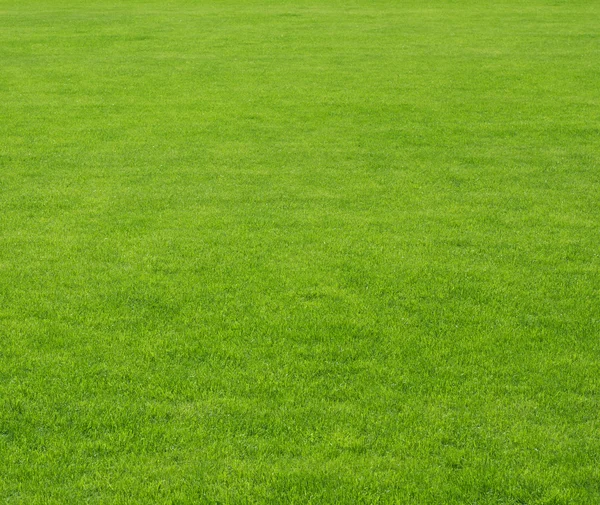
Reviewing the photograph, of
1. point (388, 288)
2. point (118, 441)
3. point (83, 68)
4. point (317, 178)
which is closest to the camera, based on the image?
point (118, 441)

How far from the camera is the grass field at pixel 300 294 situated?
14.7ft

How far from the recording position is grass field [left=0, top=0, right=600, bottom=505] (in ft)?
14.7

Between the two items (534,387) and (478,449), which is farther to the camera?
(534,387)

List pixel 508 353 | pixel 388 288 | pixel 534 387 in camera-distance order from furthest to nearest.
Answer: pixel 388 288 → pixel 508 353 → pixel 534 387

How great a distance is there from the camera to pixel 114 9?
23.9 m

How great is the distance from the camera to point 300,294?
21.1ft

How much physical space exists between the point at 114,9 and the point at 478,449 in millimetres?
21836

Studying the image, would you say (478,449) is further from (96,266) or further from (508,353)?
(96,266)

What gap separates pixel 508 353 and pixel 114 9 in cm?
2093

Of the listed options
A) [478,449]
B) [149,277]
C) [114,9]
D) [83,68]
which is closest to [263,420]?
[478,449]

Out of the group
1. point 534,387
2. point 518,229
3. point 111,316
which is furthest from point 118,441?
point 518,229

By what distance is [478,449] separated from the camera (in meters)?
4.60

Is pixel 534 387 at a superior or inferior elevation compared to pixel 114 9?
inferior

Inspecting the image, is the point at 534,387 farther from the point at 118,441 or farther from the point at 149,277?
the point at 149,277
